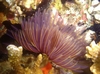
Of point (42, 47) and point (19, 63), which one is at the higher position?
point (42, 47)

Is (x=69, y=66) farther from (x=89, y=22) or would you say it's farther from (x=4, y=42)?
(x=89, y=22)

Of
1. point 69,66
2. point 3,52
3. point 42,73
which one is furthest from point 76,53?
point 3,52

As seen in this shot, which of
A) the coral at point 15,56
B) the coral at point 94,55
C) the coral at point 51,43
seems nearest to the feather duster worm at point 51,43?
the coral at point 51,43

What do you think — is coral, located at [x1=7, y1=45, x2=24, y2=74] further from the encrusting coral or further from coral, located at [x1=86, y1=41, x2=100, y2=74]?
coral, located at [x1=86, y1=41, x2=100, y2=74]

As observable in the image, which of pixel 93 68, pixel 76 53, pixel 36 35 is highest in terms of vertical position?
pixel 36 35

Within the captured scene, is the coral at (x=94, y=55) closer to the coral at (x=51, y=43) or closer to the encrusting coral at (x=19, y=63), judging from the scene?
the coral at (x=51, y=43)

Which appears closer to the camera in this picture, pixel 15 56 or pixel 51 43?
pixel 15 56

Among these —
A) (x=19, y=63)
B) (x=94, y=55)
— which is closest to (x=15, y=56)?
(x=19, y=63)

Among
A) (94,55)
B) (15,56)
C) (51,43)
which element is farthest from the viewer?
→ (94,55)

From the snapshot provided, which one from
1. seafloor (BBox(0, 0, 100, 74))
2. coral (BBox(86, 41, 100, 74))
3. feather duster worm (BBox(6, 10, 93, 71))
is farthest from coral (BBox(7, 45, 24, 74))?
coral (BBox(86, 41, 100, 74))

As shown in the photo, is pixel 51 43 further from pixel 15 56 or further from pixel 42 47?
pixel 15 56

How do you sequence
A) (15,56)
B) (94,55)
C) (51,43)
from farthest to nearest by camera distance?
(94,55) → (51,43) → (15,56)
